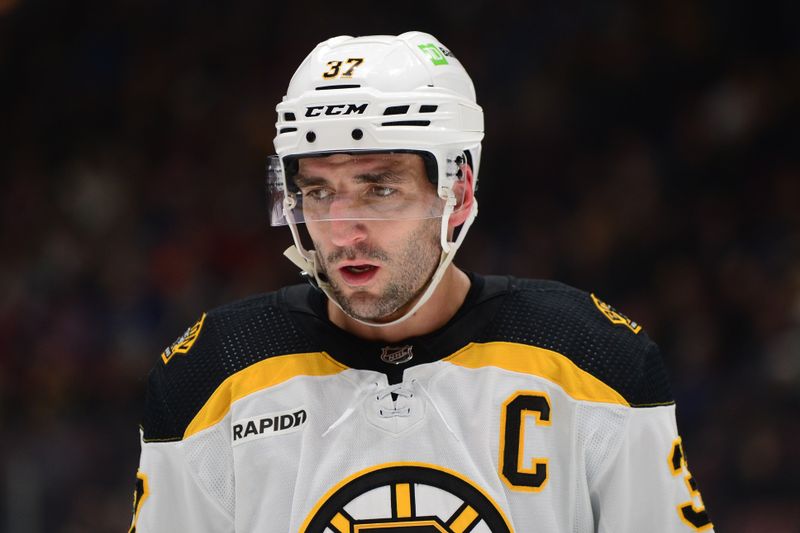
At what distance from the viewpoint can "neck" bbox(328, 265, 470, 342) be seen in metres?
2.05

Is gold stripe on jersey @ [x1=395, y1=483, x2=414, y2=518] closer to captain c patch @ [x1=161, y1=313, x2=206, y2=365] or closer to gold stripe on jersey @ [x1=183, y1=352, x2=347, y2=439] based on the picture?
gold stripe on jersey @ [x1=183, y1=352, x2=347, y2=439]

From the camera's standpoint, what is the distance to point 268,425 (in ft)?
6.58

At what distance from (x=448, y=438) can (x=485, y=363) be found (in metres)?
0.15

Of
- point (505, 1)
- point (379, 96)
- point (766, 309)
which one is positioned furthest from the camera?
point (505, 1)

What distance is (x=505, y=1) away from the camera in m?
6.24

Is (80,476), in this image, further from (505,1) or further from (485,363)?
(505,1)

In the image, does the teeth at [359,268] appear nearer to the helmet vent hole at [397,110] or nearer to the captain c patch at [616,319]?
the helmet vent hole at [397,110]

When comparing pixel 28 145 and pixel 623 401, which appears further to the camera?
pixel 28 145

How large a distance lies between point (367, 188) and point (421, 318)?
0.26 metres

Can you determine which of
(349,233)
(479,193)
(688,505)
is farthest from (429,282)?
(479,193)

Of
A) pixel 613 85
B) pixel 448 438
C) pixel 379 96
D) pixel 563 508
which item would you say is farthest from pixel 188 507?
pixel 613 85

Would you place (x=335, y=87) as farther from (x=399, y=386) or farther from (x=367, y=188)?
(x=399, y=386)

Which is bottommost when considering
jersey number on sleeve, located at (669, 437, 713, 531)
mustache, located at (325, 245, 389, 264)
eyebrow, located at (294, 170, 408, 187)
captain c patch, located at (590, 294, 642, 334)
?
jersey number on sleeve, located at (669, 437, 713, 531)

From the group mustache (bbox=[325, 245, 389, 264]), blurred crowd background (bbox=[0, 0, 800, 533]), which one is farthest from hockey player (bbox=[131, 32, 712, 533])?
blurred crowd background (bbox=[0, 0, 800, 533])
